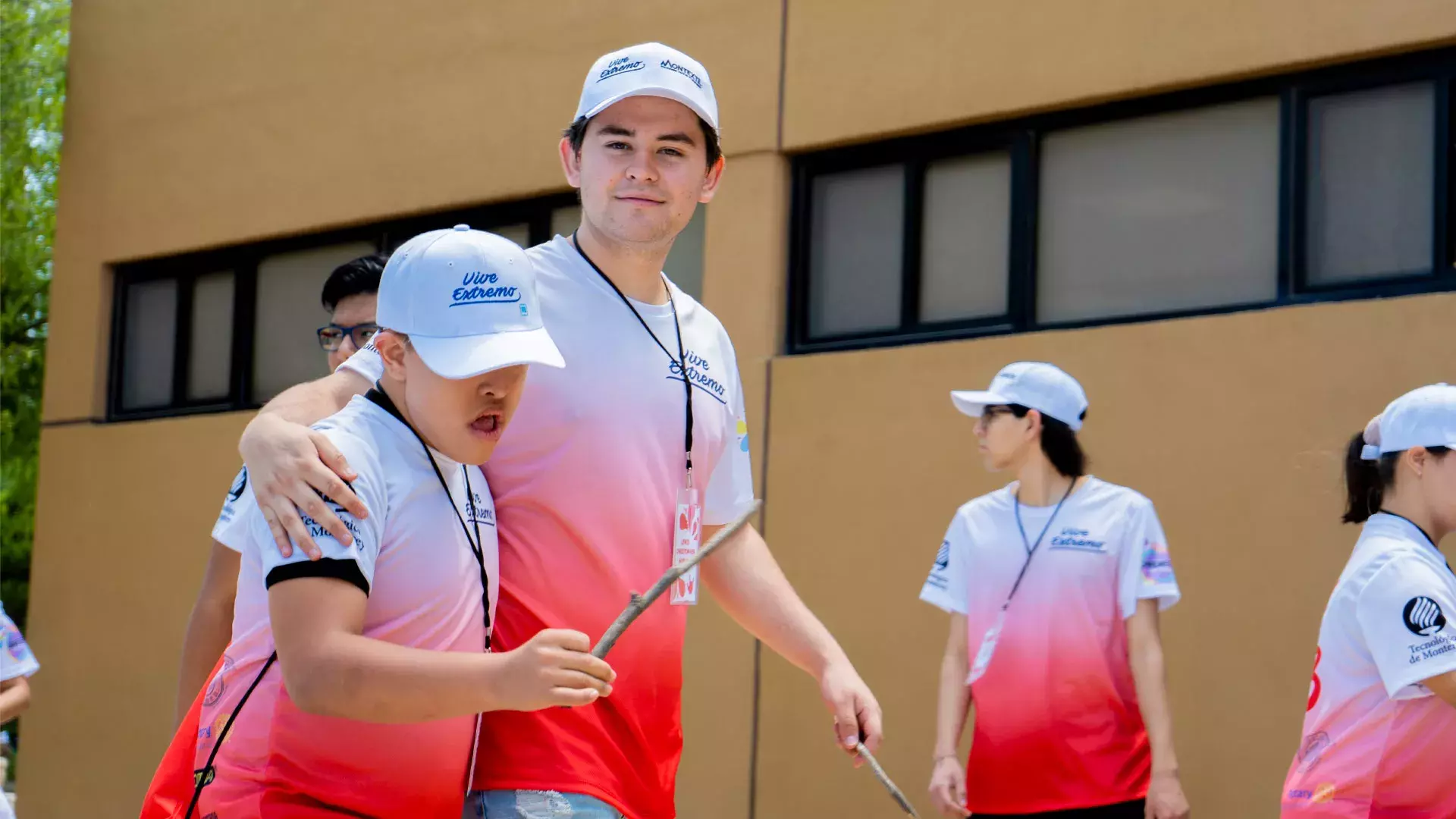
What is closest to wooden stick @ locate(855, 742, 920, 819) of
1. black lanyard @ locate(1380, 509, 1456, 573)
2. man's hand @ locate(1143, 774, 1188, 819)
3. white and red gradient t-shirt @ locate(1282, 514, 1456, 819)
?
white and red gradient t-shirt @ locate(1282, 514, 1456, 819)

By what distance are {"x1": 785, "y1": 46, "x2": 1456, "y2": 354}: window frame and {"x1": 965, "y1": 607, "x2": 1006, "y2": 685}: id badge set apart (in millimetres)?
2068

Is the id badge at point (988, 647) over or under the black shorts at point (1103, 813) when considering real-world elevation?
over

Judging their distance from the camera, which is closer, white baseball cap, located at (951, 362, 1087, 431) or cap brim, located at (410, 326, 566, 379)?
cap brim, located at (410, 326, 566, 379)

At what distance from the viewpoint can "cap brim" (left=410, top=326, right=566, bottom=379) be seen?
8.96 feet

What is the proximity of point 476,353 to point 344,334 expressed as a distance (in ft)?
7.22

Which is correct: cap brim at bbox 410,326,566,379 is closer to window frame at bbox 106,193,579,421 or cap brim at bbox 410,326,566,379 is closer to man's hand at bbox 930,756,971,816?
man's hand at bbox 930,756,971,816

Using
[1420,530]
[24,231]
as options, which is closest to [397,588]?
[1420,530]

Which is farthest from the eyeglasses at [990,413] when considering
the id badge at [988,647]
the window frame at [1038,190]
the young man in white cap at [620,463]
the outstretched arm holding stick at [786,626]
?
the young man in white cap at [620,463]

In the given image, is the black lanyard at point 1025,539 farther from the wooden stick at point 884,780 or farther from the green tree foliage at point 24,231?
the green tree foliage at point 24,231

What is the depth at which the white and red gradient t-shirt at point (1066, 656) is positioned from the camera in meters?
5.77

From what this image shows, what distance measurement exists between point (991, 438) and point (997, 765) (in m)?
1.17

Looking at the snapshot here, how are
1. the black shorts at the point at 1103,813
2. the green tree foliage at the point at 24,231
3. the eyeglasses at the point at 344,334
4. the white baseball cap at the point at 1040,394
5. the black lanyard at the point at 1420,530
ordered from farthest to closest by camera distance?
the green tree foliage at the point at 24,231, the white baseball cap at the point at 1040,394, the black shorts at the point at 1103,813, the eyeglasses at the point at 344,334, the black lanyard at the point at 1420,530

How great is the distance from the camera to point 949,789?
603 cm

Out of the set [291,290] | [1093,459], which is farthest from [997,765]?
[291,290]
